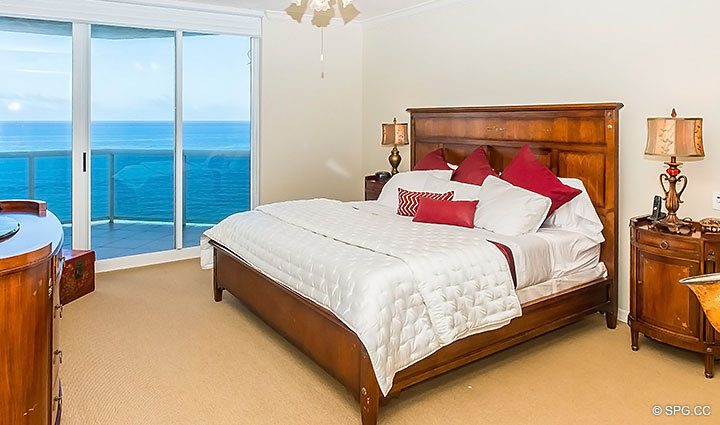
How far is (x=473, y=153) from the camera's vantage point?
458 centimetres

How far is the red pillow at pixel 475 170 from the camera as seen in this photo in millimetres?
4340

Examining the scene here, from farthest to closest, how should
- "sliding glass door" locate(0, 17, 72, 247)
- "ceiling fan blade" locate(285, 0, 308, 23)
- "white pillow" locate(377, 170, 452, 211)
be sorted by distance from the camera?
1. "ceiling fan blade" locate(285, 0, 308, 23)
2. "sliding glass door" locate(0, 17, 72, 247)
3. "white pillow" locate(377, 170, 452, 211)

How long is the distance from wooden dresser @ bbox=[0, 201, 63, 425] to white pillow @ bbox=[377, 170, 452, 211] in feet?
9.84

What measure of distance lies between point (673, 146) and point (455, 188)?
156 centimetres

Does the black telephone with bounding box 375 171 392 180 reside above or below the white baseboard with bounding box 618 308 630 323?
above

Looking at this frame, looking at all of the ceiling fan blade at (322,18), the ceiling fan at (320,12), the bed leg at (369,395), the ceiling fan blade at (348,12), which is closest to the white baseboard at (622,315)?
the bed leg at (369,395)

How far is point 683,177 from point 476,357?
1.75m

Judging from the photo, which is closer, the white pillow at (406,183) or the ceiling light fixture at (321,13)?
the white pillow at (406,183)

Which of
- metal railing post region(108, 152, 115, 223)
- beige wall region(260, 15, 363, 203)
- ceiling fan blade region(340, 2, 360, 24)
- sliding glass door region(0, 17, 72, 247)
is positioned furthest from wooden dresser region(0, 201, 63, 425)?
ceiling fan blade region(340, 2, 360, 24)

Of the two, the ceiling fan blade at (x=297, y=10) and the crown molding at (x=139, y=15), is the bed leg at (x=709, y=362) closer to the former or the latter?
the ceiling fan blade at (x=297, y=10)

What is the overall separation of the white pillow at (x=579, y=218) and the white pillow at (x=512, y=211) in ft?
0.81

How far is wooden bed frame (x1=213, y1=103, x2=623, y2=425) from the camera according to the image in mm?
2703

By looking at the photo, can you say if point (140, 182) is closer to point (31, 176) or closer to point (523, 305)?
point (31, 176)

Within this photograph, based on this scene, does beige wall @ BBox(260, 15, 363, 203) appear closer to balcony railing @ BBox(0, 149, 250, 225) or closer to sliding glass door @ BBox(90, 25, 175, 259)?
balcony railing @ BBox(0, 149, 250, 225)
